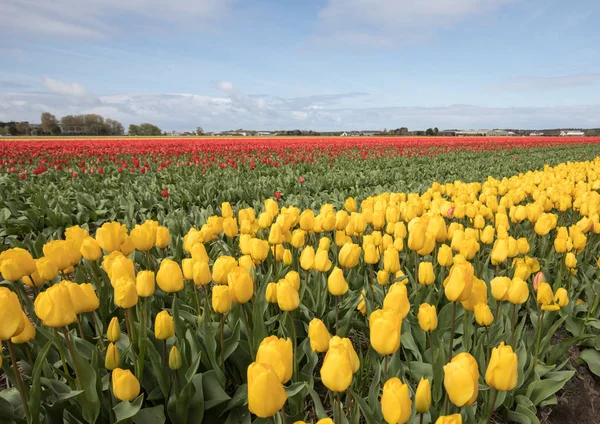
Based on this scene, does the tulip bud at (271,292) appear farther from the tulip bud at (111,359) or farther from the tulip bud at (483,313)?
the tulip bud at (483,313)

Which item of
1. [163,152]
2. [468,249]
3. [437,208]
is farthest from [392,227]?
[163,152]

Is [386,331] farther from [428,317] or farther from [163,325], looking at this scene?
[163,325]

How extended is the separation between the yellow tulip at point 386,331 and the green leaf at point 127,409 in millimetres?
913

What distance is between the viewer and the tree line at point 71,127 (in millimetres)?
67312

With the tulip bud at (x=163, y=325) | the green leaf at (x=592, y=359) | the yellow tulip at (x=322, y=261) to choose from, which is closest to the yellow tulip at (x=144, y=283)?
the tulip bud at (x=163, y=325)

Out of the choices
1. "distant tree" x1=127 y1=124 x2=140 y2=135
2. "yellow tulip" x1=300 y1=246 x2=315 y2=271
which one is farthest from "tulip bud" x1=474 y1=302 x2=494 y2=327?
"distant tree" x1=127 y1=124 x2=140 y2=135

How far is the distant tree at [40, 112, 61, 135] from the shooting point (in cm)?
6888

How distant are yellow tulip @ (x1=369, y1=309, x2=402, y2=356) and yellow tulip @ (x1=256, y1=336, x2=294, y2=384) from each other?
0.32m

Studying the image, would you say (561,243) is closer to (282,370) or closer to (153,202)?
(282,370)

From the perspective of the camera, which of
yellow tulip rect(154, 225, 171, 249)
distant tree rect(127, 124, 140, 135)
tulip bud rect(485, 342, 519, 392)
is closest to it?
tulip bud rect(485, 342, 519, 392)

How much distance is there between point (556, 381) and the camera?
2.12 meters

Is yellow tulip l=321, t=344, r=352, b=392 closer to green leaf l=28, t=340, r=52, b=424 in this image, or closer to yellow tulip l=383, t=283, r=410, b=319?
yellow tulip l=383, t=283, r=410, b=319

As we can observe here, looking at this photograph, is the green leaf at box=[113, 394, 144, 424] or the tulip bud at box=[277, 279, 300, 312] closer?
the green leaf at box=[113, 394, 144, 424]

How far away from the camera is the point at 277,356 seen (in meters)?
1.13
